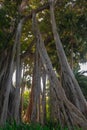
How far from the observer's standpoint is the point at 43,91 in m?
9.62

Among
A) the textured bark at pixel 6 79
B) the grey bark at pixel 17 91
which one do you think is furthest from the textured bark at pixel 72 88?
the textured bark at pixel 6 79

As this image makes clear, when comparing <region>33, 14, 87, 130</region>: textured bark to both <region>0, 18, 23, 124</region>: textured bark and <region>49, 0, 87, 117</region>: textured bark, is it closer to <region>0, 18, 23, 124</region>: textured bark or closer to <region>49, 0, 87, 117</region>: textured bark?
<region>49, 0, 87, 117</region>: textured bark

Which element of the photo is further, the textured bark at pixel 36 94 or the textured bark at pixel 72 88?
the textured bark at pixel 36 94

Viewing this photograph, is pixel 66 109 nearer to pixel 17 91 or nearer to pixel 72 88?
pixel 72 88

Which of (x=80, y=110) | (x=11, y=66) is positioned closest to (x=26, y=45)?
(x=11, y=66)

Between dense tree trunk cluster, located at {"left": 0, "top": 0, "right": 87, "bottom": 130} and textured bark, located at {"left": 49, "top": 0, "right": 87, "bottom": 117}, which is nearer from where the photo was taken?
dense tree trunk cluster, located at {"left": 0, "top": 0, "right": 87, "bottom": 130}

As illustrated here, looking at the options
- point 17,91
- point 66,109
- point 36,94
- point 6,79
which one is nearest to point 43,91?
point 36,94

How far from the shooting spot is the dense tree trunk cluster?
26.9 feet

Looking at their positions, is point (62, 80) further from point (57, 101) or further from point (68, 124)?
point (68, 124)

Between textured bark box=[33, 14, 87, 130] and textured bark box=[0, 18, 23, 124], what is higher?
textured bark box=[0, 18, 23, 124]

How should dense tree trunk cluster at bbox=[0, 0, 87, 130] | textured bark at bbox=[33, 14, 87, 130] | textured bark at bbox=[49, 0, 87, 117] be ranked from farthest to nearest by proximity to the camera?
textured bark at bbox=[49, 0, 87, 117], dense tree trunk cluster at bbox=[0, 0, 87, 130], textured bark at bbox=[33, 14, 87, 130]

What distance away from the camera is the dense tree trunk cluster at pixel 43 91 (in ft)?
26.9

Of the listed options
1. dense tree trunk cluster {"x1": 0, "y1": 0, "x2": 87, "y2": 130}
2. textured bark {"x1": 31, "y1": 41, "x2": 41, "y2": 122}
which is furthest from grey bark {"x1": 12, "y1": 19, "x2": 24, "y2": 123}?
textured bark {"x1": 31, "y1": 41, "x2": 41, "y2": 122}

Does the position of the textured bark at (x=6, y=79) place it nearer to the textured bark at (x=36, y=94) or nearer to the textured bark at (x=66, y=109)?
the textured bark at (x=36, y=94)
